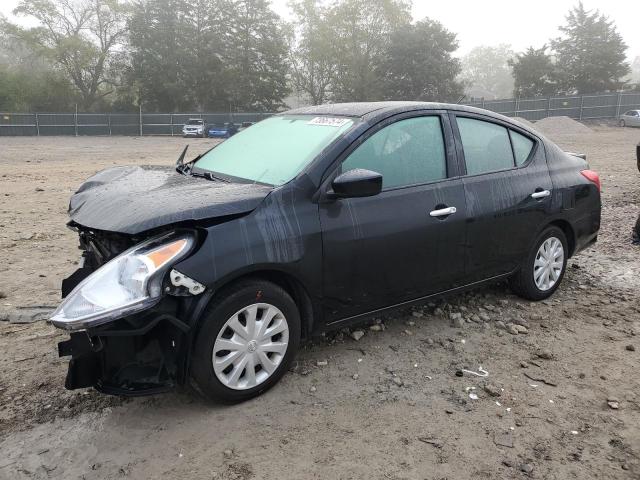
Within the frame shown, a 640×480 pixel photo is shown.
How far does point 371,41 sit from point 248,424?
2453 inches

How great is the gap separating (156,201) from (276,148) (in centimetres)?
105

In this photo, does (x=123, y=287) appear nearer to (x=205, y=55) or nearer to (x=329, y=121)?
(x=329, y=121)

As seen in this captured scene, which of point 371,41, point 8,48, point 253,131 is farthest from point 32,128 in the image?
point 253,131

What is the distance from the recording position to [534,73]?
51781mm

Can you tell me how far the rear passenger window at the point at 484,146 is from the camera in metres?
4.22

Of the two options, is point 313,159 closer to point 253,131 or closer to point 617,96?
point 253,131

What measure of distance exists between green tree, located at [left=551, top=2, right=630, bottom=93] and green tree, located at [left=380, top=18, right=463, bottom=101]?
414 inches

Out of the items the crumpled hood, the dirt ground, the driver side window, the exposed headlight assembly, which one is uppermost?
the driver side window

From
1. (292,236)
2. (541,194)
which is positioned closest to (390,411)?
(292,236)

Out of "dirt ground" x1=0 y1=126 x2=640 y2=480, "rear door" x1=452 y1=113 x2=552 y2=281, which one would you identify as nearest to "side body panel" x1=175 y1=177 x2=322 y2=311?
"dirt ground" x1=0 y1=126 x2=640 y2=480

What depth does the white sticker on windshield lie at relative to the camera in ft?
12.4

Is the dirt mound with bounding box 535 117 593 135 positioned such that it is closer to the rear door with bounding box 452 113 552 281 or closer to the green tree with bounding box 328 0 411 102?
the green tree with bounding box 328 0 411 102

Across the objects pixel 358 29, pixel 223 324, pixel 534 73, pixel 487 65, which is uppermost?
pixel 487 65

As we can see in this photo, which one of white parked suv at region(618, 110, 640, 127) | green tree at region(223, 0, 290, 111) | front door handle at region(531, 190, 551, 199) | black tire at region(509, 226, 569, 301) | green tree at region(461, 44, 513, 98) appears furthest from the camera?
green tree at region(461, 44, 513, 98)
